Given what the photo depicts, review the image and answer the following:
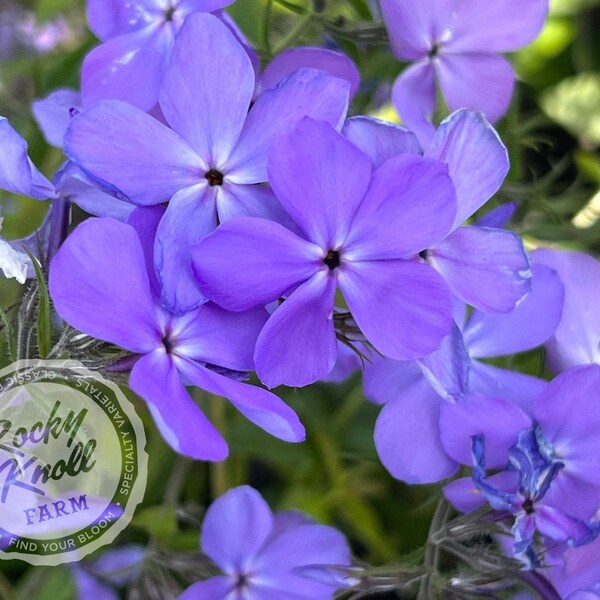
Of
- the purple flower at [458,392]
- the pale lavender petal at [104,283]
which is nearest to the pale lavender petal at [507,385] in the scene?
the purple flower at [458,392]

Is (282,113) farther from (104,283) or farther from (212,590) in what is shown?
(212,590)

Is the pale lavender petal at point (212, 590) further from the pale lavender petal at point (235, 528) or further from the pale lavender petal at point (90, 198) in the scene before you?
the pale lavender petal at point (90, 198)

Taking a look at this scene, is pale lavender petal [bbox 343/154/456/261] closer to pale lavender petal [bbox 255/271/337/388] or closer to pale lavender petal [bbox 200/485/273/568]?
pale lavender petal [bbox 255/271/337/388]

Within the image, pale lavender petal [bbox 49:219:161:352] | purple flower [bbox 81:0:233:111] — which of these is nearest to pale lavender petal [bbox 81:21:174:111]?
purple flower [bbox 81:0:233:111]

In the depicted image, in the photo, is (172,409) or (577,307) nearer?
(172,409)

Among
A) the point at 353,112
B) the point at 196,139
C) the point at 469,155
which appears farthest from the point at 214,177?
the point at 353,112

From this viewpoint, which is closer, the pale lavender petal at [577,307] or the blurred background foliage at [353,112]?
Result: the pale lavender petal at [577,307]
